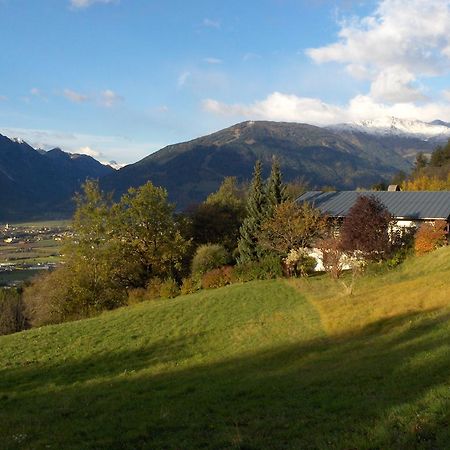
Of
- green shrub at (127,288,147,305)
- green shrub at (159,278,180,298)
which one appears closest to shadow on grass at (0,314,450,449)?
green shrub at (159,278,180,298)

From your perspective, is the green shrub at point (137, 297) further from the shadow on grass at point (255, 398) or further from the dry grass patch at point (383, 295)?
the shadow on grass at point (255, 398)

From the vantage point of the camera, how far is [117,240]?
4597cm

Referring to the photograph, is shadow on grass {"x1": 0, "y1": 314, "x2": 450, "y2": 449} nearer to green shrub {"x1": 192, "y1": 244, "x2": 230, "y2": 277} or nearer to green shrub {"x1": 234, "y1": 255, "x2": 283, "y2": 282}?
green shrub {"x1": 234, "y1": 255, "x2": 283, "y2": 282}

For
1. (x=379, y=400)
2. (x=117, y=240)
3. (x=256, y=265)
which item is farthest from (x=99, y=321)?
(x=379, y=400)

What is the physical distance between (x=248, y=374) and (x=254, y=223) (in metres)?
31.5

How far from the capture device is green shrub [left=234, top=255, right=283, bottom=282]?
38.9 m

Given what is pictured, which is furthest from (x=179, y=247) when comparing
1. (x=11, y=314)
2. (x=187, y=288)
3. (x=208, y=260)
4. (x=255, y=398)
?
(x=255, y=398)

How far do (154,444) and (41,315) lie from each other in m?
40.2

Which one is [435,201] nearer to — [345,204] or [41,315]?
[345,204]

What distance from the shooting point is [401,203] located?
45.1 m

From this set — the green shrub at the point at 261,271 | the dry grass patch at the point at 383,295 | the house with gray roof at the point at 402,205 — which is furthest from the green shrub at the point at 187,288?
the house with gray roof at the point at 402,205

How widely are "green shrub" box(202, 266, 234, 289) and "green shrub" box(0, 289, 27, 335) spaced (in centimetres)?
2859

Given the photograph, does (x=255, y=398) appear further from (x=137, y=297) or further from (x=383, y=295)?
(x=137, y=297)

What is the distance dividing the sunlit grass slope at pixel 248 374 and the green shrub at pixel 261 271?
25.2 ft
